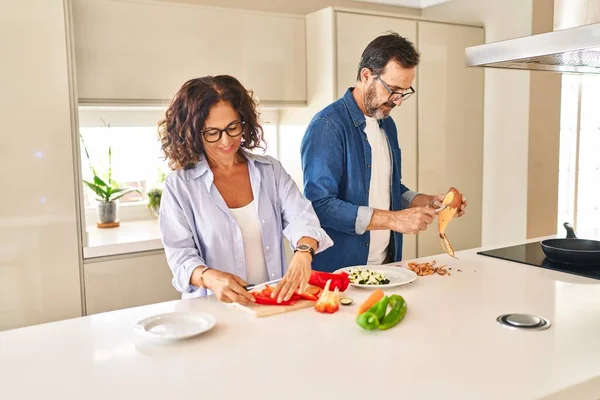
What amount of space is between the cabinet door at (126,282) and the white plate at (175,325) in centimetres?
144

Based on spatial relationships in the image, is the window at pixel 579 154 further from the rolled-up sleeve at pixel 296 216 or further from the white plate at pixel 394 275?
the rolled-up sleeve at pixel 296 216

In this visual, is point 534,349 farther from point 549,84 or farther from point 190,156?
point 549,84

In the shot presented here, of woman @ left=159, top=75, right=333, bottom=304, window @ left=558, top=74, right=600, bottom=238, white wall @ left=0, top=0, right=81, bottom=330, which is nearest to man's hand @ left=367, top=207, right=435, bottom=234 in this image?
woman @ left=159, top=75, right=333, bottom=304

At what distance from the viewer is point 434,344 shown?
1299mm

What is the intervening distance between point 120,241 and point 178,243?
1232 mm

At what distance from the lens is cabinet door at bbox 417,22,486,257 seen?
12.2 ft

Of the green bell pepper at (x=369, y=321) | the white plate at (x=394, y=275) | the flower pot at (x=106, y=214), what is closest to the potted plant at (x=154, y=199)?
the flower pot at (x=106, y=214)

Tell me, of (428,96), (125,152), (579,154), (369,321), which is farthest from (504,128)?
(369,321)

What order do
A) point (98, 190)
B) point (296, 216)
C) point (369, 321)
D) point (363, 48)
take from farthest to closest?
1. point (363, 48)
2. point (98, 190)
3. point (296, 216)
4. point (369, 321)

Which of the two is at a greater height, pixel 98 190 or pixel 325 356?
pixel 98 190

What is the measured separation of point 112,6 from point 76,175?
2.80ft

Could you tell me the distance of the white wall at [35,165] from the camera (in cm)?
248

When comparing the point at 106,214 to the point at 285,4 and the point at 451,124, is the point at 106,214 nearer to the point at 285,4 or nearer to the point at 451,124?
the point at 285,4

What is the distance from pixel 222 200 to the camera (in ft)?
5.94
